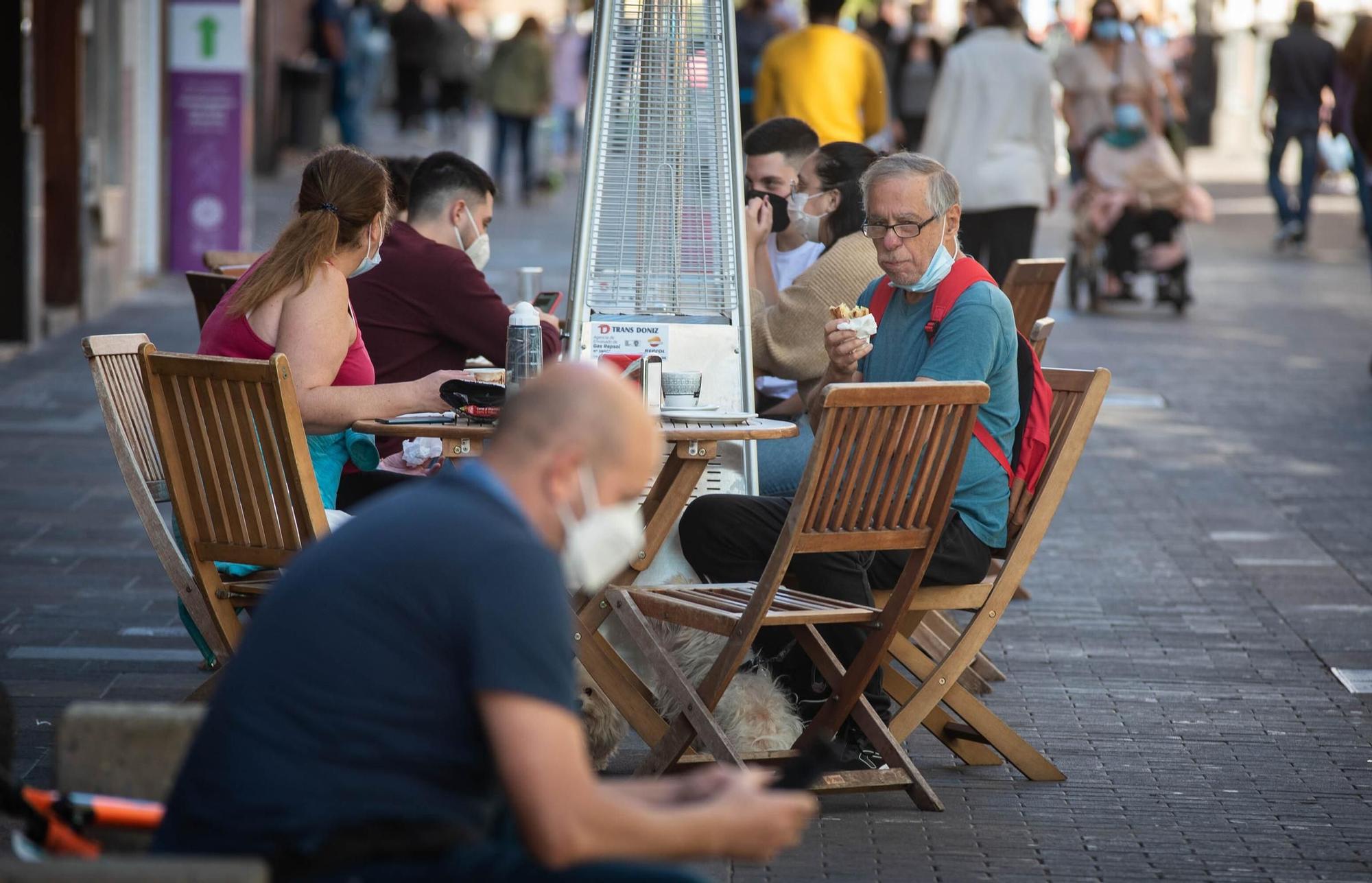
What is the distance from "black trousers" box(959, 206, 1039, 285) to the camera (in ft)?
35.0

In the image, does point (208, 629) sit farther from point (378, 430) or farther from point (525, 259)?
point (525, 259)

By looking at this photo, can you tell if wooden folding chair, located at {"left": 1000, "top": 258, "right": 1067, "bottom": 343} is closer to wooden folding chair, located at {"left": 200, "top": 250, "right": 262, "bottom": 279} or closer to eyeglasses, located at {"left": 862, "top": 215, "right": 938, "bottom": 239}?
eyeglasses, located at {"left": 862, "top": 215, "right": 938, "bottom": 239}

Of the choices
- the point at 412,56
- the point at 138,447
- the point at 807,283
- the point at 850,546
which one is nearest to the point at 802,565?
the point at 850,546

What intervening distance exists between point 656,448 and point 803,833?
1.96m

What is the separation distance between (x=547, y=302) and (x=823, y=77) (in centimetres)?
403

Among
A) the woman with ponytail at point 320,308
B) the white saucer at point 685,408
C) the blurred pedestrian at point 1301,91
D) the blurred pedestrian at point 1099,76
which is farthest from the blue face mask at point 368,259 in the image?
the blurred pedestrian at point 1301,91

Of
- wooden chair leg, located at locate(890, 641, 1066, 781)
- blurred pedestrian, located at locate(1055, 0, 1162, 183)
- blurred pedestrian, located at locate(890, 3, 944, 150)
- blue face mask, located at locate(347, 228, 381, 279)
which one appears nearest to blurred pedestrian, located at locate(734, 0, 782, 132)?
blurred pedestrian, located at locate(1055, 0, 1162, 183)

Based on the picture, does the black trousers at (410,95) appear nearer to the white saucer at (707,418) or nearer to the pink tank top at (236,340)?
the pink tank top at (236,340)

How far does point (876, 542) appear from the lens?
4.30 meters

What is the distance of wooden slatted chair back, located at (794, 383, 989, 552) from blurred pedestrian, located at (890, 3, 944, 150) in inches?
516

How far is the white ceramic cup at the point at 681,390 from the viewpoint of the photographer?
16.6 feet

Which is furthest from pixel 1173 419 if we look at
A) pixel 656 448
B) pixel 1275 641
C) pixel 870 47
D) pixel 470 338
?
pixel 656 448

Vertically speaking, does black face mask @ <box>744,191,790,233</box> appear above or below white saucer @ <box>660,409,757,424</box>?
above

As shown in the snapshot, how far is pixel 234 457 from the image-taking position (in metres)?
4.31
